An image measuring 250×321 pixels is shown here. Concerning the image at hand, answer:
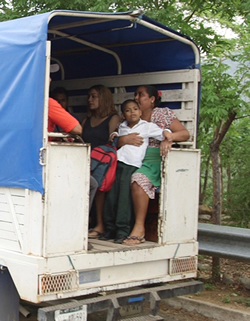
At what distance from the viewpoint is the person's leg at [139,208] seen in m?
5.15

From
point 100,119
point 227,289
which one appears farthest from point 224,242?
point 100,119

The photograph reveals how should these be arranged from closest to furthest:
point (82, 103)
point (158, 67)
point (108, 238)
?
1. point (108, 238)
2. point (158, 67)
3. point (82, 103)

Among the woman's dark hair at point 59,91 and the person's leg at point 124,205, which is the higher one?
the woman's dark hair at point 59,91

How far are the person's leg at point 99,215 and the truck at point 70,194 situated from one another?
0.27 metres

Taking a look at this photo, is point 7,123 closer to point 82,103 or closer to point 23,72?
point 23,72

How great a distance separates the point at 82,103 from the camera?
263 inches

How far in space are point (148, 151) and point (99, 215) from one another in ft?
2.72

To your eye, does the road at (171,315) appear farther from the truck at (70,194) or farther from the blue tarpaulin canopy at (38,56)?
the blue tarpaulin canopy at (38,56)

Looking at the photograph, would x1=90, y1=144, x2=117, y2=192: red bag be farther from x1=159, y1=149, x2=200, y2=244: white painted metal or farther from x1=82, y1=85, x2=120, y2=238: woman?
x1=159, y1=149, x2=200, y2=244: white painted metal

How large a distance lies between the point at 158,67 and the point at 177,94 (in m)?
0.46

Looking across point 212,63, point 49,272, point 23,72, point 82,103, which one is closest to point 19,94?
point 23,72

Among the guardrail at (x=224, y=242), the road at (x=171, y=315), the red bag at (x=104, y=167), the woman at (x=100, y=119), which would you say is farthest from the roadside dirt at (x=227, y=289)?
the red bag at (x=104, y=167)

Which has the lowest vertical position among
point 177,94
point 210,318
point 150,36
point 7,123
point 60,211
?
point 210,318

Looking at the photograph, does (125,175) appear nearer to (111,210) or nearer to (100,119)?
(111,210)
